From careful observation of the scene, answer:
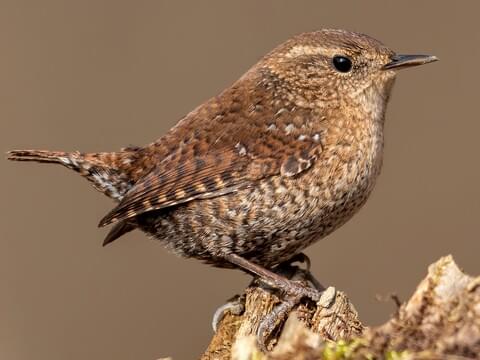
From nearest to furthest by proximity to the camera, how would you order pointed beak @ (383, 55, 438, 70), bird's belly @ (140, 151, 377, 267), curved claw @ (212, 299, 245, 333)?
curved claw @ (212, 299, 245, 333) < bird's belly @ (140, 151, 377, 267) < pointed beak @ (383, 55, 438, 70)

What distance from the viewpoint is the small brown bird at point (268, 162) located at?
4.77m

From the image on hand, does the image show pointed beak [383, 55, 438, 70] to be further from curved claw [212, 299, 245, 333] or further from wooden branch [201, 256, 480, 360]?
wooden branch [201, 256, 480, 360]

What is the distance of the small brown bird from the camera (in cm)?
477

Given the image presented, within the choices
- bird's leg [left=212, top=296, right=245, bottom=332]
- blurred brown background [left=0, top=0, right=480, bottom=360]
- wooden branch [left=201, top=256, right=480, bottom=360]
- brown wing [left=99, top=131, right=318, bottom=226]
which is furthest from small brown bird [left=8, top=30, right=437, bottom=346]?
blurred brown background [left=0, top=0, right=480, bottom=360]

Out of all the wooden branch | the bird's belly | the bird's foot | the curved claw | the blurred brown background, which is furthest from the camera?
the blurred brown background

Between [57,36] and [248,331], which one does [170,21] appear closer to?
[57,36]

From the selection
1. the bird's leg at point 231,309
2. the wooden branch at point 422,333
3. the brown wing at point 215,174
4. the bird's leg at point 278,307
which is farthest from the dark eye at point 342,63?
the wooden branch at point 422,333

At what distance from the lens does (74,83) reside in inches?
358

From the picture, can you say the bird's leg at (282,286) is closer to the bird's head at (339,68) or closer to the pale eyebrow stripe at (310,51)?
the bird's head at (339,68)

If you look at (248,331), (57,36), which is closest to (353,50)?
(248,331)

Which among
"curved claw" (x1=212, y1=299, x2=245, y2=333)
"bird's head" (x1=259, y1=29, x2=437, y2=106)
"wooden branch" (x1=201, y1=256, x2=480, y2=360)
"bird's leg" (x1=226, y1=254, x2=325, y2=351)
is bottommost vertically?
"wooden branch" (x1=201, y1=256, x2=480, y2=360)

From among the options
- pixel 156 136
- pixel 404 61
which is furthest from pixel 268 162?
pixel 156 136

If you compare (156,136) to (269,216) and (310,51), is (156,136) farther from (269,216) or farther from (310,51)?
(269,216)

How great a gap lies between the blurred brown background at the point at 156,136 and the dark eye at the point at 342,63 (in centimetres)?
265
